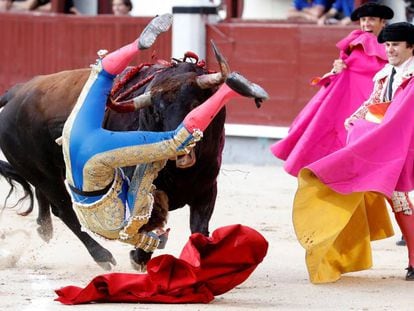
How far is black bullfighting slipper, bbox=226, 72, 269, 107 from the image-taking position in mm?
5727

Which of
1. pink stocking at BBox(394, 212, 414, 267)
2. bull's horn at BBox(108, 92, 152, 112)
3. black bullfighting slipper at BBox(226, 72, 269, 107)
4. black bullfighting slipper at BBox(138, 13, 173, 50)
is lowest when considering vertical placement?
pink stocking at BBox(394, 212, 414, 267)

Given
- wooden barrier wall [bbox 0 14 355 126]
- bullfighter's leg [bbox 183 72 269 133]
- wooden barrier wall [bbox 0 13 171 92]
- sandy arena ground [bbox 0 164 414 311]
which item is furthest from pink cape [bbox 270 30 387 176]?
wooden barrier wall [bbox 0 13 171 92]

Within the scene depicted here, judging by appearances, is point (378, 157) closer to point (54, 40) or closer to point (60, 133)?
point (60, 133)

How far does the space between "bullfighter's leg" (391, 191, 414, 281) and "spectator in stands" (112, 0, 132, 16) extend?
708 centimetres

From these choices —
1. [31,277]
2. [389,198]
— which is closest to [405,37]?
[389,198]

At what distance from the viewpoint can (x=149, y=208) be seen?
6.29 m

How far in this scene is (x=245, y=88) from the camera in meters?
5.76

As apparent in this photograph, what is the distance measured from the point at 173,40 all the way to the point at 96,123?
22.8 ft

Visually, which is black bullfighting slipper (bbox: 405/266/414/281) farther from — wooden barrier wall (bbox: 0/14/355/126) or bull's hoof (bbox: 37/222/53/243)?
wooden barrier wall (bbox: 0/14/355/126)

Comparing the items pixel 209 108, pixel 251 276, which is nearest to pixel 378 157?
pixel 251 276

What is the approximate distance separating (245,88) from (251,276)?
Answer: 5.00ft

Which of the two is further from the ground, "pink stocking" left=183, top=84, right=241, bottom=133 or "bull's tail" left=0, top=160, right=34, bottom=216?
"pink stocking" left=183, top=84, right=241, bottom=133

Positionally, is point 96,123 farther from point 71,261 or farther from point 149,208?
point 71,261

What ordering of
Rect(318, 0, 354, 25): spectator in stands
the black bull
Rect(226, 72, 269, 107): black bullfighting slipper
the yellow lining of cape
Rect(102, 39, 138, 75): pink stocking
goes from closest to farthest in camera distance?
1. Rect(226, 72, 269, 107): black bullfighting slipper
2. Rect(102, 39, 138, 75): pink stocking
3. the black bull
4. the yellow lining of cape
5. Rect(318, 0, 354, 25): spectator in stands
